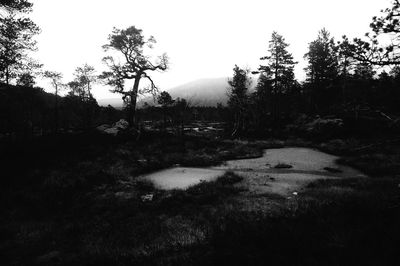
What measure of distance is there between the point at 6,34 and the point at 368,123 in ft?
110

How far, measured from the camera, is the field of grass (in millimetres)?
4453

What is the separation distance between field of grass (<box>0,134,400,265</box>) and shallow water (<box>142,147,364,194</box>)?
861 mm

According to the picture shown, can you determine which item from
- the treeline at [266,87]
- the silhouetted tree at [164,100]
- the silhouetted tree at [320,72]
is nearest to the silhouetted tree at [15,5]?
the treeline at [266,87]

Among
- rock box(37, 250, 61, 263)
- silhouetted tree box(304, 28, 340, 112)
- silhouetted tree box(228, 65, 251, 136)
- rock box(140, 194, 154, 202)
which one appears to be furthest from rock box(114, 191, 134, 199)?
silhouetted tree box(304, 28, 340, 112)

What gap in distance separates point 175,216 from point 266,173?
7.65 metres

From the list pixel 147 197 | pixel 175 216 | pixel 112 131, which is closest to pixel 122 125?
pixel 112 131

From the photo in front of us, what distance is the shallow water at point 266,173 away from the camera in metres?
12.3

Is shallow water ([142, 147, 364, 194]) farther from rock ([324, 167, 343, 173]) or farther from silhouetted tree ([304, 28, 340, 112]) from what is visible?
silhouetted tree ([304, 28, 340, 112])

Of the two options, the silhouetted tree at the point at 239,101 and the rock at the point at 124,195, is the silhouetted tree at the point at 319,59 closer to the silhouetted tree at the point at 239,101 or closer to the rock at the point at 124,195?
the silhouetted tree at the point at 239,101

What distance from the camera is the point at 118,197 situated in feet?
36.6

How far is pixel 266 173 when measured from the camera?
581 inches

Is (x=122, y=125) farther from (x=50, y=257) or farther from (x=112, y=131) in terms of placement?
(x=50, y=257)

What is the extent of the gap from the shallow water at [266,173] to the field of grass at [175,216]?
2.82 ft

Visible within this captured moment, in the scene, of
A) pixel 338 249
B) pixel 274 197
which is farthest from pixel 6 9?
pixel 338 249
